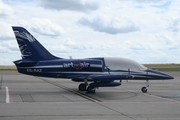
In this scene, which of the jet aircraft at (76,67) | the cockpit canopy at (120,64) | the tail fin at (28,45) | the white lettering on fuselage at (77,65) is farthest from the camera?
the cockpit canopy at (120,64)

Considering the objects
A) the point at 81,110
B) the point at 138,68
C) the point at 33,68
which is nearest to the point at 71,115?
the point at 81,110

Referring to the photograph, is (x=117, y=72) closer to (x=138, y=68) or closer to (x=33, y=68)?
(x=138, y=68)

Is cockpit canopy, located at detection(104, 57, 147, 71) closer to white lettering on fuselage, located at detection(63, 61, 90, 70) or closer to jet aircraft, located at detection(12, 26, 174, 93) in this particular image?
jet aircraft, located at detection(12, 26, 174, 93)

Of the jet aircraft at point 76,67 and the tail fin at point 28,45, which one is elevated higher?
the tail fin at point 28,45

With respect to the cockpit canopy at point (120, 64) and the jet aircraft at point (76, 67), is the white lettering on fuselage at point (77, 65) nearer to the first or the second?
the jet aircraft at point (76, 67)

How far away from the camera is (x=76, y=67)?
2103 centimetres

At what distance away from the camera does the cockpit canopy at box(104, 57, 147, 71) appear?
2125 centimetres

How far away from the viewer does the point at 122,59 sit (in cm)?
2156

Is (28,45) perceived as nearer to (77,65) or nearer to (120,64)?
(77,65)

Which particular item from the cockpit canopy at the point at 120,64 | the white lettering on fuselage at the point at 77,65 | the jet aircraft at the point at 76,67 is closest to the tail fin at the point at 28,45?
the jet aircraft at the point at 76,67

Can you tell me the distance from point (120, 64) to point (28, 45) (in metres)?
5.71

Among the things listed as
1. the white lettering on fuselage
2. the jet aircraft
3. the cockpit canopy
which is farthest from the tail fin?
the cockpit canopy

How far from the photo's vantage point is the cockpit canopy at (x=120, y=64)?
69.7 ft

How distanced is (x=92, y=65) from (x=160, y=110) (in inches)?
334
